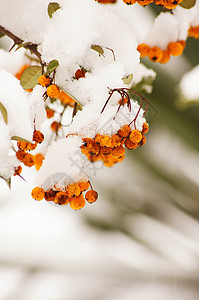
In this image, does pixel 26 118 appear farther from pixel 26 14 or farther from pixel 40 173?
pixel 26 14

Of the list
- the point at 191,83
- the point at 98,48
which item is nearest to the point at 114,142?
the point at 98,48

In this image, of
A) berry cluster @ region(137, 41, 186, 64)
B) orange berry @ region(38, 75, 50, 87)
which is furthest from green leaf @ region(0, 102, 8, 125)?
berry cluster @ region(137, 41, 186, 64)

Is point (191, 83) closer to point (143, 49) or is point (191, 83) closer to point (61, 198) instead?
point (143, 49)

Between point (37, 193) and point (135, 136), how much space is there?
0.48ft

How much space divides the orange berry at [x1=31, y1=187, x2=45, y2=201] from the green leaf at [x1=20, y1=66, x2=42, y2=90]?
0.47 ft

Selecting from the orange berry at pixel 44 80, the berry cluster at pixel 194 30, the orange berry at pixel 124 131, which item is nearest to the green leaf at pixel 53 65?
the orange berry at pixel 44 80

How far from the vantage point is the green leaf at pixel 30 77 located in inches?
19.1

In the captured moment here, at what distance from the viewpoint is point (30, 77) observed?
50 centimetres

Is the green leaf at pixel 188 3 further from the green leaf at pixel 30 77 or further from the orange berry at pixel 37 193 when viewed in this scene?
the orange berry at pixel 37 193

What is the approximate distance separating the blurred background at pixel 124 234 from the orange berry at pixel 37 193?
1.22 meters

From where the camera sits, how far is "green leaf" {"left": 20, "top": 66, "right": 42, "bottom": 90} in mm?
485

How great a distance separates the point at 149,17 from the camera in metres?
1.57

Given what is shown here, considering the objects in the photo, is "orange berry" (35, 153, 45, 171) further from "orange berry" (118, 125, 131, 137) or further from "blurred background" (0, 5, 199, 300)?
"blurred background" (0, 5, 199, 300)

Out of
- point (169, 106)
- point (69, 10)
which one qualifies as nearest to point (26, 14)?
point (69, 10)
